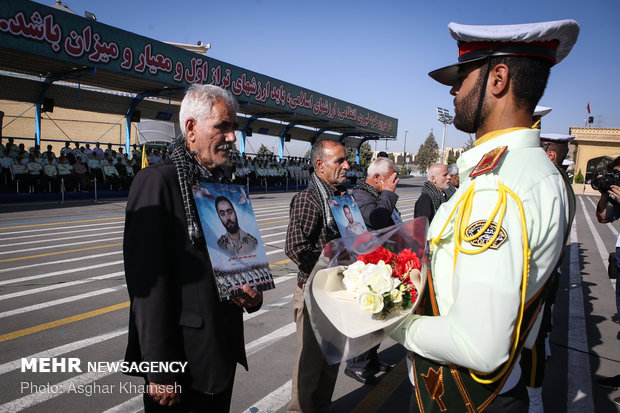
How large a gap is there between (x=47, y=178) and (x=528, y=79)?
1862 centimetres

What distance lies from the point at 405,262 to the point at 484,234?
17.0 inches

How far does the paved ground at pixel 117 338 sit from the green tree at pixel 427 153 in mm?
83250

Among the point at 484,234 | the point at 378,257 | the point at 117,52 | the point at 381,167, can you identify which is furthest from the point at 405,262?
the point at 117,52

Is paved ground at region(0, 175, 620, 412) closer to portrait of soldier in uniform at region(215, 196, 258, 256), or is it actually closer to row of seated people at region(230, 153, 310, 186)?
portrait of soldier in uniform at region(215, 196, 258, 256)

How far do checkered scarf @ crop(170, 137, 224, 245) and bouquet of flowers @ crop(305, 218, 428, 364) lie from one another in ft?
2.18

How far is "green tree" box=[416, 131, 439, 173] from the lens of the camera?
88.9m

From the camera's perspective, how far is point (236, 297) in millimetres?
2018

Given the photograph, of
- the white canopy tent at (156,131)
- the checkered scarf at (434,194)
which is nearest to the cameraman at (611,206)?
the checkered scarf at (434,194)

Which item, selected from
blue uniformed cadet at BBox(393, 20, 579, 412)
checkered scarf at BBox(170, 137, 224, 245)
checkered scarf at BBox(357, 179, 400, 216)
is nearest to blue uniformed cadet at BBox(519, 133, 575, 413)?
blue uniformed cadet at BBox(393, 20, 579, 412)

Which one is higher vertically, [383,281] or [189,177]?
[189,177]

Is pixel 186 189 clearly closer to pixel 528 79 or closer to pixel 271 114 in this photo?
pixel 528 79

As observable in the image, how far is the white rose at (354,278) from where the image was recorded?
1.46m

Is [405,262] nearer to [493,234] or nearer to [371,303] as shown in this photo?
[371,303]

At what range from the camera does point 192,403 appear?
1984mm
